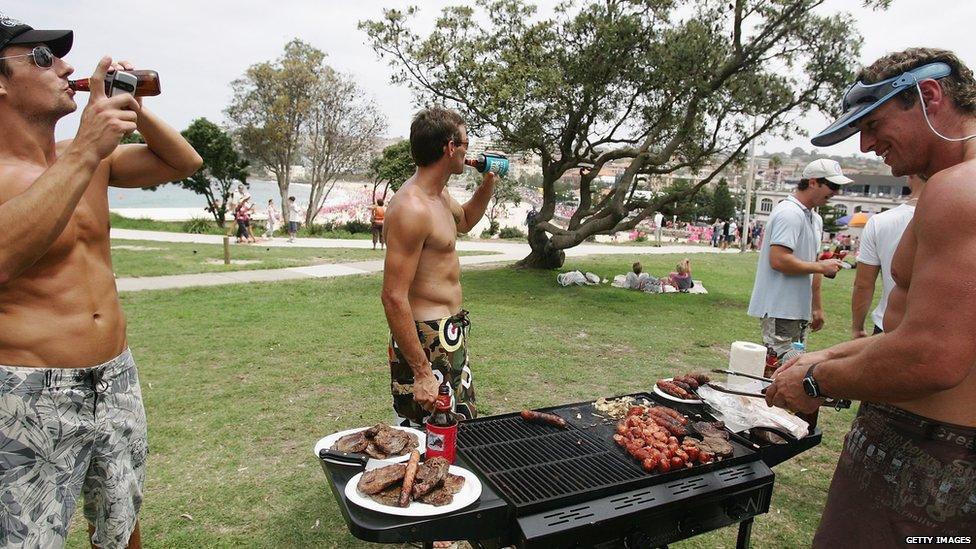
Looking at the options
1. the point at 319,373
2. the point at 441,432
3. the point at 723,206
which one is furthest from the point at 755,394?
the point at 723,206

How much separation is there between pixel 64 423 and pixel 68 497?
0.28m

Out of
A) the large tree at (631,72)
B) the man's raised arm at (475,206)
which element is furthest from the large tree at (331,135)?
the man's raised arm at (475,206)

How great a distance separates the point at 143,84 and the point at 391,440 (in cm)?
176

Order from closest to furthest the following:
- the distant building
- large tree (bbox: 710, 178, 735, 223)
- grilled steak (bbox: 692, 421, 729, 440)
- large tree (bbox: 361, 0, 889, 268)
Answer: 1. grilled steak (bbox: 692, 421, 729, 440)
2. large tree (bbox: 361, 0, 889, 268)
3. large tree (bbox: 710, 178, 735, 223)
4. the distant building

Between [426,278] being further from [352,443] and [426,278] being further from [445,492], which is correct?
[445,492]

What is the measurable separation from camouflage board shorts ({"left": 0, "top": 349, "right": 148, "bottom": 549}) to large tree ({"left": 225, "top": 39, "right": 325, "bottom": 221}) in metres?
22.7

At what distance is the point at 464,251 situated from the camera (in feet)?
63.6

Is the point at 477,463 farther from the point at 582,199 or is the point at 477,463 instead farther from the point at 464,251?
the point at 464,251

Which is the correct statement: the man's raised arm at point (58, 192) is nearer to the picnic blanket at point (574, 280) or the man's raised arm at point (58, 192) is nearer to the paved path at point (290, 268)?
the paved path at point (290, 268)

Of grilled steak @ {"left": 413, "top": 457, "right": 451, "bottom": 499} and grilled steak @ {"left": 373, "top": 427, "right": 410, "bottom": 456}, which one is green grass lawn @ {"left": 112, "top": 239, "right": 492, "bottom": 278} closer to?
grilled steak @ {"left": 373, "top": 427, "right": 410, "bottom": 456}

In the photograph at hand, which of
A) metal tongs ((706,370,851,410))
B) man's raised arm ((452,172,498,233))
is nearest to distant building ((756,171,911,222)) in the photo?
man's raised arm ((452,172,498,233))

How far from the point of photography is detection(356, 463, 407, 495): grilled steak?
198cm

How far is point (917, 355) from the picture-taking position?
65.1 inches

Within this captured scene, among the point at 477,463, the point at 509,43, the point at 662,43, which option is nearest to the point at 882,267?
the point at 477,463
